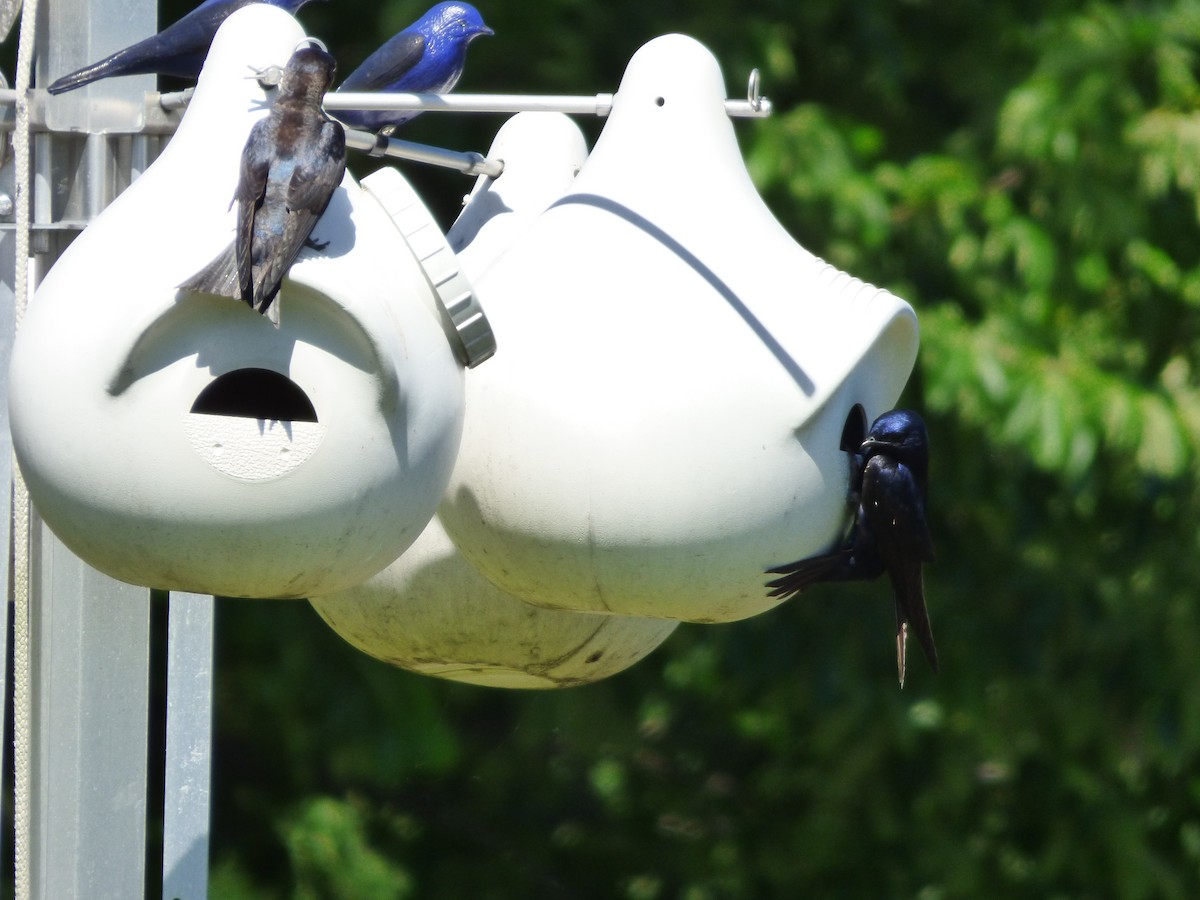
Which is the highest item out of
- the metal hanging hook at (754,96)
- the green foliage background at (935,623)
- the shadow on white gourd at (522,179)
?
the metal hanging hook at (754,96)

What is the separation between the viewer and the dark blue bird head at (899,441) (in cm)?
190

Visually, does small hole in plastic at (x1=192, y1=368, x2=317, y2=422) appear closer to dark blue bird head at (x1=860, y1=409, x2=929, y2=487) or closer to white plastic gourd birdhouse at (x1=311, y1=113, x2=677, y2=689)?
white plastic gourd birdhouse at (x1=311, y1=113, x2=677, y2=689)

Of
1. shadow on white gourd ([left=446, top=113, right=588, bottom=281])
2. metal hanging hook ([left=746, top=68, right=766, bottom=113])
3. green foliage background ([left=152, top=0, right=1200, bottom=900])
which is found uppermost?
metal hanging hook ([left=746, top=68, right=766, bottom=113])

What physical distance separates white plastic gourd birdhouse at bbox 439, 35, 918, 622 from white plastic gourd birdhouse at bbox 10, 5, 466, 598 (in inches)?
6.3

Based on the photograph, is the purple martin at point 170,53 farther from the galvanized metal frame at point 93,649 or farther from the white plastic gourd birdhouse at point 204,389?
the white plastic gourd birdhouse at point 204,389

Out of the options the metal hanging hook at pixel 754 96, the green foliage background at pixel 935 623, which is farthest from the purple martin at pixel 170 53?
the green foliage background at pixel 935 623

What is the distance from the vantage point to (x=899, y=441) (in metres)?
1.90

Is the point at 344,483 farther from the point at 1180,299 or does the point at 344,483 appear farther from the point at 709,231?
the point at 1180,299

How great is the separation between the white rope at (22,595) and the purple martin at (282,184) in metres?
0.28

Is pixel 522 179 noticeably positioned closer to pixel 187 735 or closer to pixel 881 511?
pixel 881 511

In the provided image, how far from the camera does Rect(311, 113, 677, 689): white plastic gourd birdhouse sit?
2.10m

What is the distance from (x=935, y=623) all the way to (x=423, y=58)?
2.36m

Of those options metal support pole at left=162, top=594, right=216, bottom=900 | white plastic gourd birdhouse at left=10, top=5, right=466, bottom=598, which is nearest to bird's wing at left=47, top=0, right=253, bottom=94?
white plastic gourd birdhouse at left=10, top=5, right=466, bottom=598

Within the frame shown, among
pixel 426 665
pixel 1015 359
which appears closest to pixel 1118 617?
pixel 1015 359
